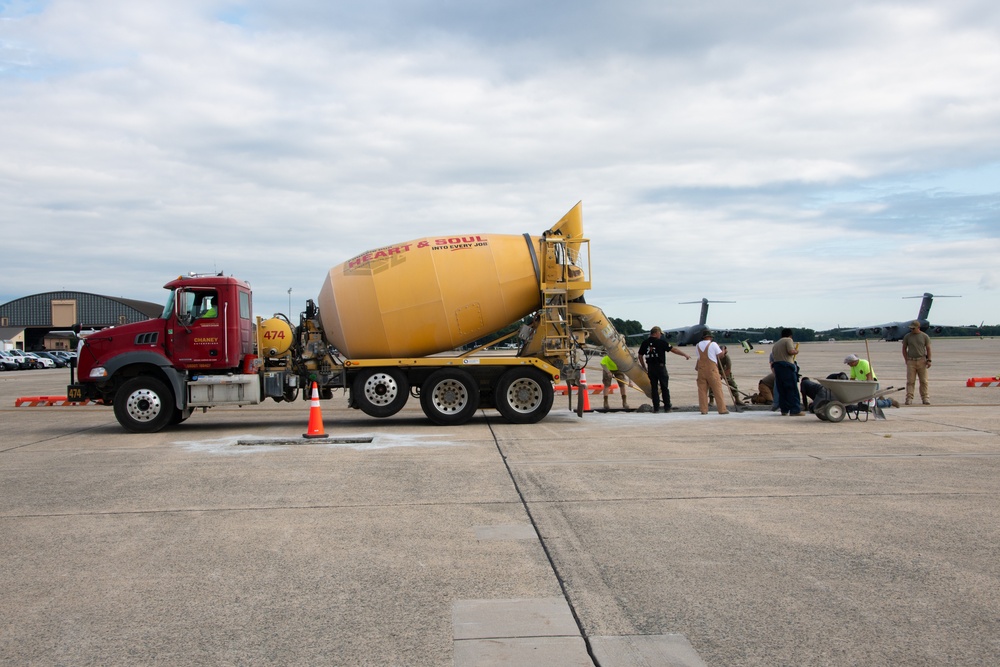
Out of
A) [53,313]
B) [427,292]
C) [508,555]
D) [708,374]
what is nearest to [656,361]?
[708,374]

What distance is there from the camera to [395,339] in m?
14.7

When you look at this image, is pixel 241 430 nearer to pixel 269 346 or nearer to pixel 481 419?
pixel 269 346

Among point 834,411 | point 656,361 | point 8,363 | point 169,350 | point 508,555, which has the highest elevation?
point 8,363

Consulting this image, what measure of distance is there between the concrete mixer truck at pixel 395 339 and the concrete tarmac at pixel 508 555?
10.0 ft

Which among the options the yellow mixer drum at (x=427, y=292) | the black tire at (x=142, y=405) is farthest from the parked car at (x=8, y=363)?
the yellow mixer drum at (x=427, y=292)

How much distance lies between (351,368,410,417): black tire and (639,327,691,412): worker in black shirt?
4.88m

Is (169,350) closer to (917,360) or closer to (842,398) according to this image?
(842,398)

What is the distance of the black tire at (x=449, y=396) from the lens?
1476cm

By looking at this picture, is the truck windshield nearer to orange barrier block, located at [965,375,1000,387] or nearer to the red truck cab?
the red truck cab

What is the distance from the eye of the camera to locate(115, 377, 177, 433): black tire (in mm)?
14289

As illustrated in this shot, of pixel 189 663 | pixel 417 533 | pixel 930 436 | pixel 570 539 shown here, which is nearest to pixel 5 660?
pixel 189 663

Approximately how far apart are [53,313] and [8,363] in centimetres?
4596

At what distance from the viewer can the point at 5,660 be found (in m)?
4.22

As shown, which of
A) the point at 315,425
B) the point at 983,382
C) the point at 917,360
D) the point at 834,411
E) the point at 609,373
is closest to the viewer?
the point at 315,425
